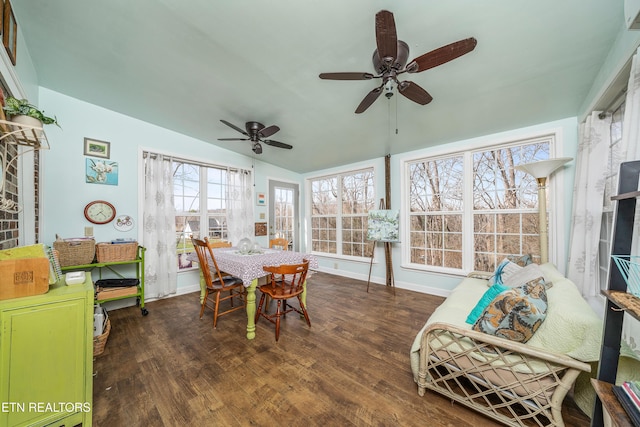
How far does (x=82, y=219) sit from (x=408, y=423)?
4.02m

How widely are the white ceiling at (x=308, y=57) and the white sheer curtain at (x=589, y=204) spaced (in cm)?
49

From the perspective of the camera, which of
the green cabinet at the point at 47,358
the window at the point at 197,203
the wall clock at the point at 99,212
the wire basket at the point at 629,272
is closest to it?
the wire basket at the point at 629,272

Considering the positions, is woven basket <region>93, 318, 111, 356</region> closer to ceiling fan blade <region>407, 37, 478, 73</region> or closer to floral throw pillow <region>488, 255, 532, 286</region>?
ceiling fan blade <region>407, 37, 478, 73</region>

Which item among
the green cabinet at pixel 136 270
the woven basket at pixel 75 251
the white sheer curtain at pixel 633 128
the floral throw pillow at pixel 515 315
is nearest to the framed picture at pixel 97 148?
the woven basket at pixel 75 251

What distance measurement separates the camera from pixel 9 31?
1563 mm

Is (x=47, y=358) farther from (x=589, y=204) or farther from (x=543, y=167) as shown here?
(x=543, y=167)

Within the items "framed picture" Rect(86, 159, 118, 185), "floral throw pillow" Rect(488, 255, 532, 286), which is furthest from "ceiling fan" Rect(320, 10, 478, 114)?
"framed picture" Rect(86, 159, 118, 185)

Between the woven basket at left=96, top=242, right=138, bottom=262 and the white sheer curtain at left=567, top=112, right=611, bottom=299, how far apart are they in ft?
16.1

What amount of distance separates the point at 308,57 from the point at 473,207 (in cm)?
302

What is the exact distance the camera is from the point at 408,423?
1.36 m

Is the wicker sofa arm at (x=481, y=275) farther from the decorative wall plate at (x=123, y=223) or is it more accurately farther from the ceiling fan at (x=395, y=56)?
the decorative wall plate at (x=123, y=223)

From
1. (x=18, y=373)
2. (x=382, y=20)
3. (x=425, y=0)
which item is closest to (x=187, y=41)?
(x=382, y=20)

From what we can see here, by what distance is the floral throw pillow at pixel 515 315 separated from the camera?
132cm

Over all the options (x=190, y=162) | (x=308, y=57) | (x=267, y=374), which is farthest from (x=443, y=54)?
(x=190, y=162)
